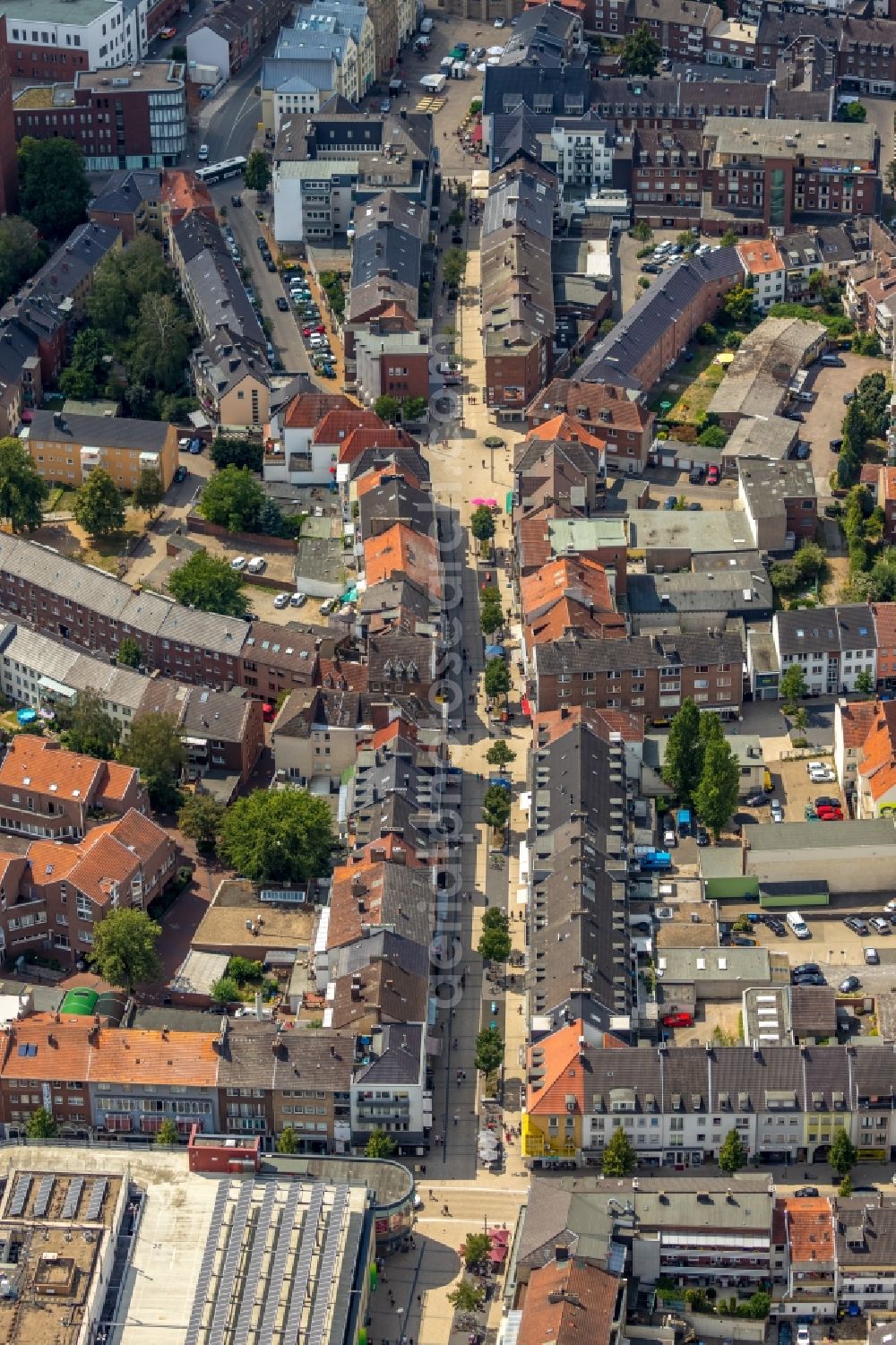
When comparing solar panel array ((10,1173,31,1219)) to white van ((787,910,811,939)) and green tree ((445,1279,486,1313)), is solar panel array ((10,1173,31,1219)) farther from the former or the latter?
white van ((787,910,811,939))

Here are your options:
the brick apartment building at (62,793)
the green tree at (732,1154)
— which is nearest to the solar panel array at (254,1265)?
the green tree at (732,1154)

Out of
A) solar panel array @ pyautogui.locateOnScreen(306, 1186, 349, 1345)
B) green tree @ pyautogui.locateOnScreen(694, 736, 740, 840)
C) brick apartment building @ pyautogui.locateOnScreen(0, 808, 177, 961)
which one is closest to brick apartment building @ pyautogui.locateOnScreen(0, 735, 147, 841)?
brick apartment building @ pyautogui.locateOnScreen(0, 808, 177, 961)

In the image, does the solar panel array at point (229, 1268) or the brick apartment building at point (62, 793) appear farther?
the brick apartment building at point (62, 793)

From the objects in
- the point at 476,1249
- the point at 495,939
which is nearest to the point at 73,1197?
the point at 476,1249

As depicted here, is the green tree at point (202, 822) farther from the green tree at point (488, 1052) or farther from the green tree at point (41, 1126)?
the green tree at point (41, 1126)

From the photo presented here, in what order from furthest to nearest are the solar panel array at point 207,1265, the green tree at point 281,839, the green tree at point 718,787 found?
the green tree at point 718,787 → the green tree at point 281,839 → the solar panel array at point 207,1265

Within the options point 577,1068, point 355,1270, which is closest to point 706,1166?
point 577,1068

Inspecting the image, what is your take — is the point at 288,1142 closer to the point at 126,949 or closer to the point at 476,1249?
the point at 476,1249
